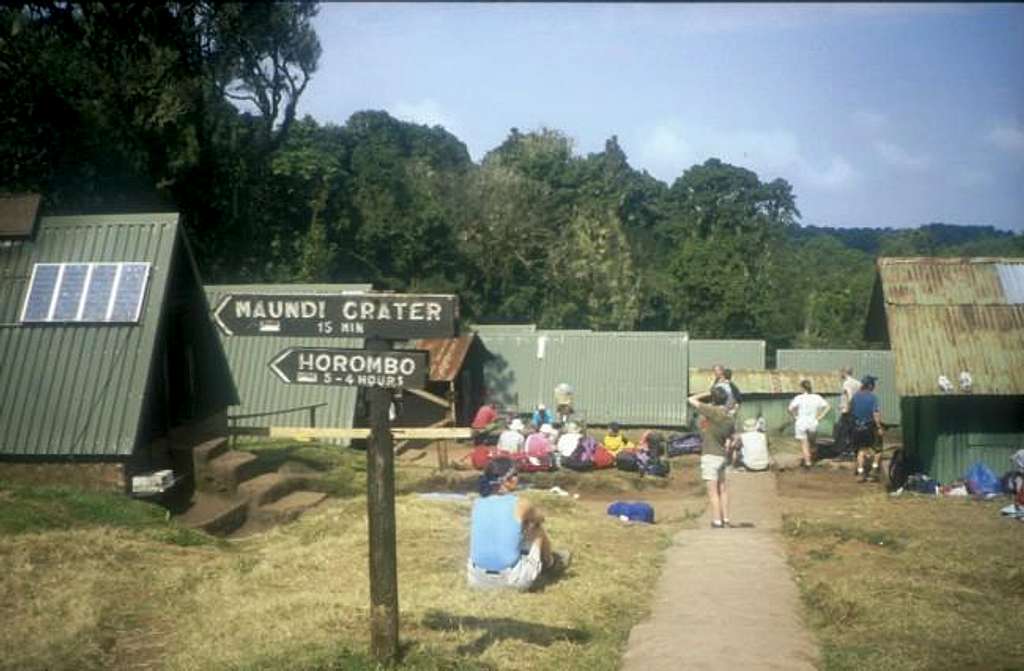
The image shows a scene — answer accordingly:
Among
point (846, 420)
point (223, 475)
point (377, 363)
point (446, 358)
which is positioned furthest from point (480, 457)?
point (377, 363)

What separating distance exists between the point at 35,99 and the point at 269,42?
1074 centimetres

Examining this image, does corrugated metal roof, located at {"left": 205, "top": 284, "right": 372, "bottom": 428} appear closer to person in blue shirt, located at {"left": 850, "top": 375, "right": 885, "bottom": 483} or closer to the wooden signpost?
person in blue shirt, located at {"left": 850, "top": 375, "right": 885, "bottom": 483}

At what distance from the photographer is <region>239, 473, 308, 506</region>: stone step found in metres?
14.1

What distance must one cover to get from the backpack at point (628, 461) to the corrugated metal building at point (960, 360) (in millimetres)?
5229

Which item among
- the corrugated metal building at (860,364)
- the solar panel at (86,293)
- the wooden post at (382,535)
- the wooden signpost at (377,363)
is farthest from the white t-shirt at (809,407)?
the wooden post at (382,535)

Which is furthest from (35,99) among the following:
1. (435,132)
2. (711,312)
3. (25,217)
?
(435,132)

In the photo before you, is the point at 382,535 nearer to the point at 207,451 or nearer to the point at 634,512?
the point at 634,512

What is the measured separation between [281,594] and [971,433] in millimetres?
12795

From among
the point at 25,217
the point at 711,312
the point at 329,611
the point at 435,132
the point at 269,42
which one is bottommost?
the point at 329,611

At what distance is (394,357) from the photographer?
7.04 m

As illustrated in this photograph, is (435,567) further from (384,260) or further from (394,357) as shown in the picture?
(384,260)

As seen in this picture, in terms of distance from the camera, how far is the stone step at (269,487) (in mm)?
14055

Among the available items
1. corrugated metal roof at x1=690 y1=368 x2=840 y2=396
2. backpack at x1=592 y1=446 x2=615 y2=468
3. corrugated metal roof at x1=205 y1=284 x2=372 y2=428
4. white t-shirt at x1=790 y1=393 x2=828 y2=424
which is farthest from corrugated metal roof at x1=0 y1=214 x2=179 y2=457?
corrugated metal roof at x1=690 y1=368 x2=840 y2=396

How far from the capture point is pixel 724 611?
8.50 m
